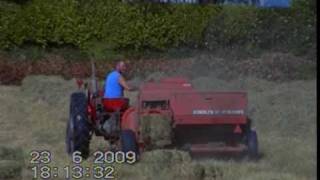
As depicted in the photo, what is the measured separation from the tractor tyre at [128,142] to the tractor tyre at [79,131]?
12.2 inches

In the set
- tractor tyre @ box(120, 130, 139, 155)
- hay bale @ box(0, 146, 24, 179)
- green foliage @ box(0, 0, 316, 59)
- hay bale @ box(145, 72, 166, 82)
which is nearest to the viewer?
hay bale @ box(0, 146, 24, 179)

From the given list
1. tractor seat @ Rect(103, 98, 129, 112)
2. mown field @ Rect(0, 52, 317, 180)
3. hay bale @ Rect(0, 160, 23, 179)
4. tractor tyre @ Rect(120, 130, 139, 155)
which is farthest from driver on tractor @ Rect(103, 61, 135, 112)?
hay bale @ Rect(0, 160, 23, 179)

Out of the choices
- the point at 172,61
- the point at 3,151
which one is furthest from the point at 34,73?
the point at 3,151

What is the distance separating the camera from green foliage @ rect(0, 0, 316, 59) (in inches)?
596

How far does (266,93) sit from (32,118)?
2981 millimetres

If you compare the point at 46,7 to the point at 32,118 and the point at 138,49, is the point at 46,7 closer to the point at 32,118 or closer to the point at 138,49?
the point at 138,49

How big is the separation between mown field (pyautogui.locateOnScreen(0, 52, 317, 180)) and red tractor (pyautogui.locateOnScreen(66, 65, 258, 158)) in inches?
6.2

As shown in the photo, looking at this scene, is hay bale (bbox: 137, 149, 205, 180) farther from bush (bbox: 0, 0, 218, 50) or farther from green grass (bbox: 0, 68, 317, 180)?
bush (bbox: 0, 0, 218, 50)

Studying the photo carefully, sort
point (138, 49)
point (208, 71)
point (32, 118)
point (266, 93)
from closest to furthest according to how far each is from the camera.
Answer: point (32, 118)
point (266, 93)
point (208, 71)
point (138, 49)

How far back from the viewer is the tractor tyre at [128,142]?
7.43 m

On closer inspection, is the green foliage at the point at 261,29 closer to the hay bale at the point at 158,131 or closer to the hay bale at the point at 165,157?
the hay bale at the point at 158,131

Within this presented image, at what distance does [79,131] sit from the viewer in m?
7.81

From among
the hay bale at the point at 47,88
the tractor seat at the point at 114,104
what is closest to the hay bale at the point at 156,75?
the hay bale at the point at 47,88

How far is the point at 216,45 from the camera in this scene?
15.1m
